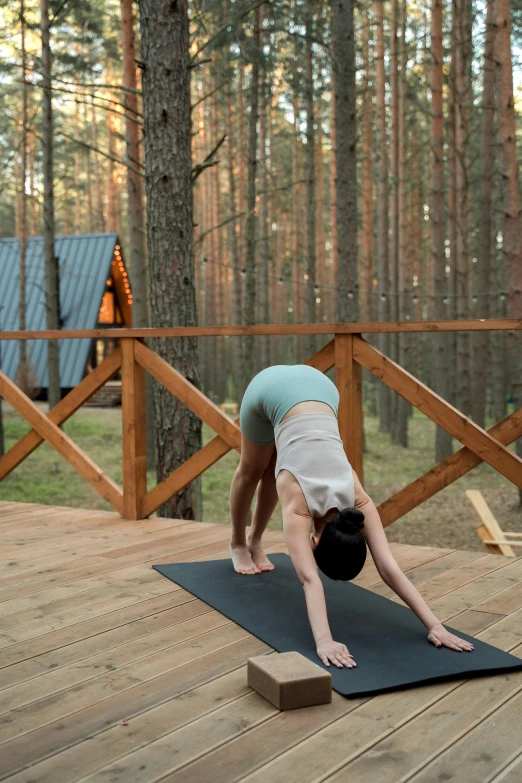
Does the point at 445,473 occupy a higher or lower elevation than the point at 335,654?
higher

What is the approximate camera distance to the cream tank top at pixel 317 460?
275 centimetres

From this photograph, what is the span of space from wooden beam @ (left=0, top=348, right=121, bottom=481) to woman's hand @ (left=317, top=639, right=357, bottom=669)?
247 cm

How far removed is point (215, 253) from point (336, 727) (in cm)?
2316

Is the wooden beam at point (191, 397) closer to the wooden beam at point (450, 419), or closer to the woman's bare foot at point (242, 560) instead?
the woman's bare foot at point (242, 560)

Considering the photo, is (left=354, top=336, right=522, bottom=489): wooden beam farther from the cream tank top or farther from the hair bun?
the hair bun

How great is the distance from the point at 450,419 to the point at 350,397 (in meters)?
0.56

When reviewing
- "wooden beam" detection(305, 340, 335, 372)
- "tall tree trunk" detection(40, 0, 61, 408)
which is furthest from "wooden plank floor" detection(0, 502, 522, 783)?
"tall tree trunk" detection(40, 0, 61, 408)

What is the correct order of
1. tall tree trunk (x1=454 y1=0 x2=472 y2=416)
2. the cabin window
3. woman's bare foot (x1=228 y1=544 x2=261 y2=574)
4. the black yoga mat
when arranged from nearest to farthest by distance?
the black yoga mat
woman's bare foot (x1=228 y1=544 x2=261 y2=574)
tall tree trunk (x1=454 y1=0 x2=472 y2=416)
the cabin window

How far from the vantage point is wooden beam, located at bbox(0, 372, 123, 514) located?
5.00 metres

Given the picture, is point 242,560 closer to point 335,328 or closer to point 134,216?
point 335,328

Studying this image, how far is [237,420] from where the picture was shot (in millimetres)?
4594

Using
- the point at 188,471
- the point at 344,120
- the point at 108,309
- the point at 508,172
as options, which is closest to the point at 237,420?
the point at 188,471

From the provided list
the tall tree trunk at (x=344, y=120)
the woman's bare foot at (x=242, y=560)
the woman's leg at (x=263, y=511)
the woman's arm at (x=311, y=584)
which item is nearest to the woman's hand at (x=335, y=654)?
the woman's arm at (x=311, y=584)

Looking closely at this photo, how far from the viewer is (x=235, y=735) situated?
2170mm
